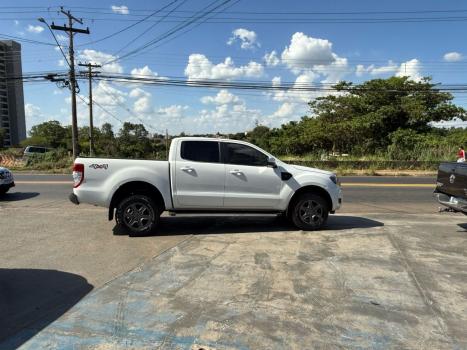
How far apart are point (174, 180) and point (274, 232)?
2127 millimetres

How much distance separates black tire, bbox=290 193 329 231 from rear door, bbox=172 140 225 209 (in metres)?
1.46

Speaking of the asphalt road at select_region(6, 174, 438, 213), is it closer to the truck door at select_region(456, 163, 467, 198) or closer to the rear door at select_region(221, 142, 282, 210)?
the truck door at select_region(456, 163, 467, 198)

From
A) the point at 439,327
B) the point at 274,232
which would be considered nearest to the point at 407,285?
the point at 439,327

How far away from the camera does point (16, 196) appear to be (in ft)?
42.4

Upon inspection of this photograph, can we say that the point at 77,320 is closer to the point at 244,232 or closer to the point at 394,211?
the point at 244,232

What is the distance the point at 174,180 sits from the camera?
7.18 meters

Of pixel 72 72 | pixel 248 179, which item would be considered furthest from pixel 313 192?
pixel 72 72

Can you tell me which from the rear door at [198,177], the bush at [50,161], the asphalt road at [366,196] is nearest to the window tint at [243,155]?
A: the rear door at [198,177]

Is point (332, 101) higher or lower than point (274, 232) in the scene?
higher

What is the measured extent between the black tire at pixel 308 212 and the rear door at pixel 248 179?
0.43 meters

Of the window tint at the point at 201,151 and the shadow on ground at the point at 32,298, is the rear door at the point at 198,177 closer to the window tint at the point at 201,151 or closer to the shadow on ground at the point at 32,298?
the window tint at the point at 201,151

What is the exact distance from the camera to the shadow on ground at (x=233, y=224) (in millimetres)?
7586

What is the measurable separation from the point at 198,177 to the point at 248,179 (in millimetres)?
935

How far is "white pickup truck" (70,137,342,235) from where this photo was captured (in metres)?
7.08
